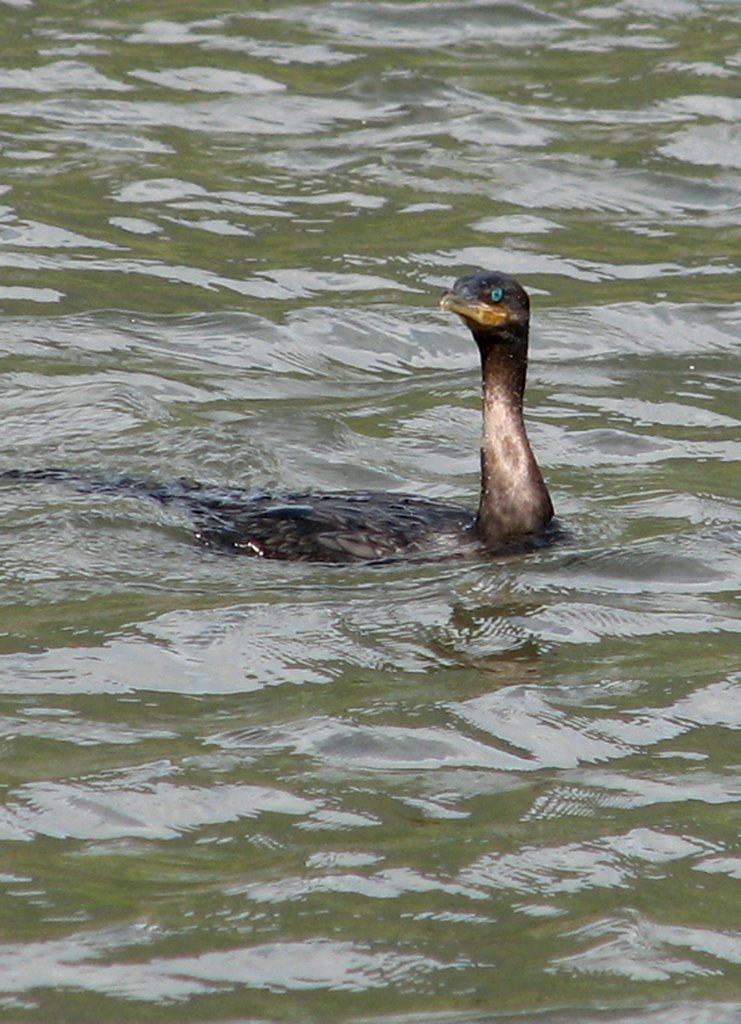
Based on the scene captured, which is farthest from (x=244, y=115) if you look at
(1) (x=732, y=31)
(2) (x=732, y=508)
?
(2) (x=732, y=508)

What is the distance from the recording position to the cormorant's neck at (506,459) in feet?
31.4

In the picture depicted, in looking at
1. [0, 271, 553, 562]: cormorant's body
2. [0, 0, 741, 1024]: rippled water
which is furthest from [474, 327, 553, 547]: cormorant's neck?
[0, 0, 741, 1024]: rippled water

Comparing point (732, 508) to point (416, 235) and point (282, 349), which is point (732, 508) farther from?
point (416, 235)

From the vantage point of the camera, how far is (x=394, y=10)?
17.4 metres

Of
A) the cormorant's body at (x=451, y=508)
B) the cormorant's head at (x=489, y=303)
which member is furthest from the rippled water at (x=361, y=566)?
the cormorant's head at (x=489, y=303)

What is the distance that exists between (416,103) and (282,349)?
4157mm

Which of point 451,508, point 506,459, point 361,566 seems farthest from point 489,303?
point 361,566

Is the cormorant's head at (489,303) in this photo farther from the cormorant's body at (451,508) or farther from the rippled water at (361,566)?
the rippled water at (361,566)

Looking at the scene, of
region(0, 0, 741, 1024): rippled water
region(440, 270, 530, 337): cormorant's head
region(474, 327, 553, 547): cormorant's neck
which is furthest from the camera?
region(474, 327, 553, 547): cormorant's neck

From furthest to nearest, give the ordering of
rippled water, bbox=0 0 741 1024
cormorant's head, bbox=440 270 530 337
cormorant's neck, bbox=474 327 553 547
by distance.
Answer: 1. cormorant's neck, bbox=474 327 553 547
2. cormorant's head, bbox=440 270 530 337
3. rippled water, bbox=0 0 741 1024

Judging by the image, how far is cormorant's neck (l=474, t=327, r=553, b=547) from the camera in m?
9.58

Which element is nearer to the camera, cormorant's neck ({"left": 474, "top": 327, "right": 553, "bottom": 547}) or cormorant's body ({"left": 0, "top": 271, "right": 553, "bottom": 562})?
cormorant's body ({"left": 0, "top": 271, "right": 553, "bottom": 562})

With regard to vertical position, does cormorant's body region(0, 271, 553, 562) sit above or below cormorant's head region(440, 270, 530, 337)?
below

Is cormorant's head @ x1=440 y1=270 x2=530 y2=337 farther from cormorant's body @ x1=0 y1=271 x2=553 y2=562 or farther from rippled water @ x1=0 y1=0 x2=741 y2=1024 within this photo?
rippled water @ x1=0 y1=0 x2=741 y2=1024
